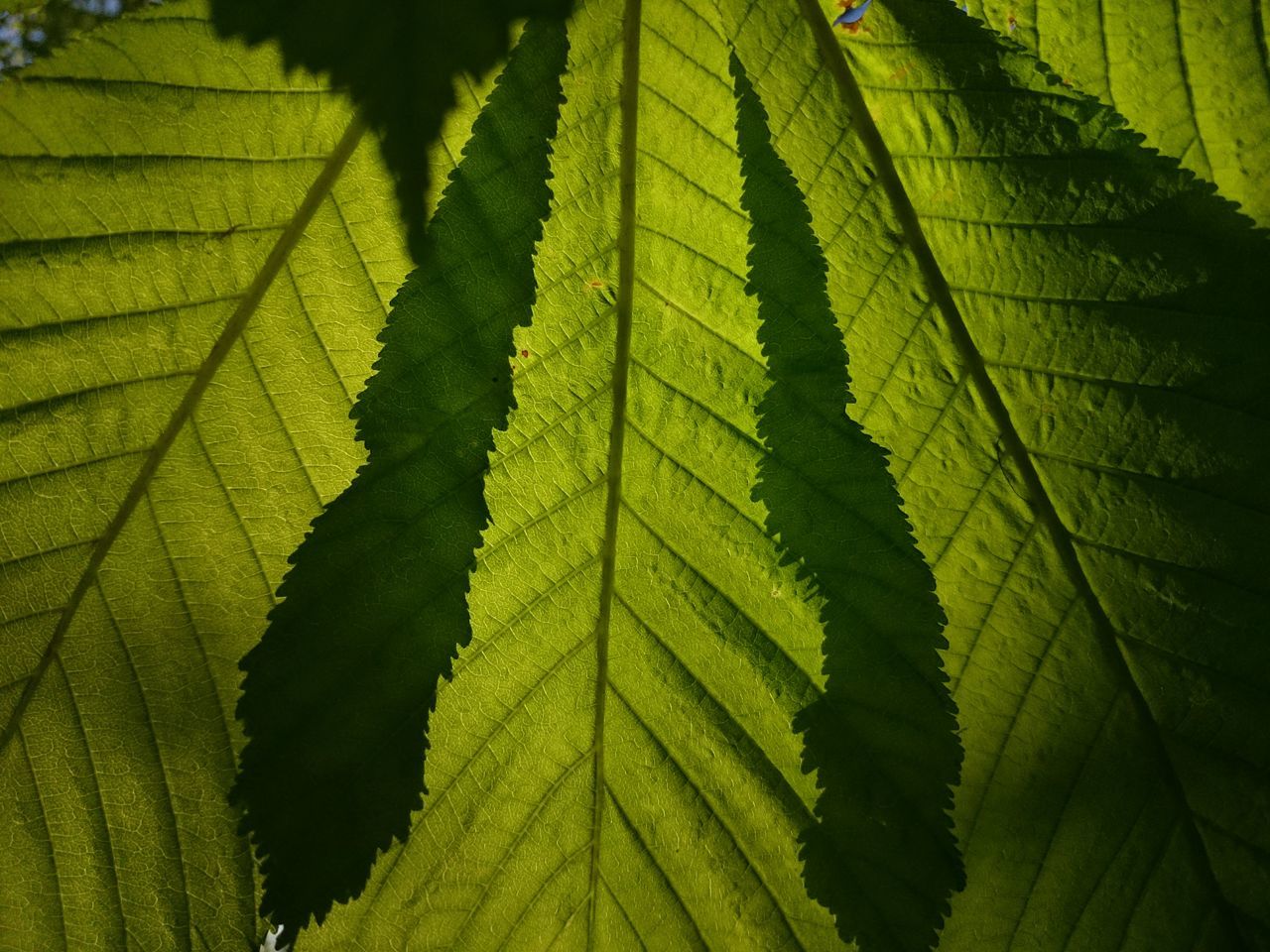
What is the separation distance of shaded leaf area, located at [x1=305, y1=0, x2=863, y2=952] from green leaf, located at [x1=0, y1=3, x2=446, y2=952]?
0.46ft

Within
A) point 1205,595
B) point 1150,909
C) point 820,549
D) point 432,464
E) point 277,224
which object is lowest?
point 1150,909

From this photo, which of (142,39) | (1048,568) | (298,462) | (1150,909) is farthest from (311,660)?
(1150,909)

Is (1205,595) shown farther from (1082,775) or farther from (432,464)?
(432,464)

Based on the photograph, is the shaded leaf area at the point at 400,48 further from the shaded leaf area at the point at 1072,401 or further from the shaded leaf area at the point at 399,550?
the shaded leaf area at the point at 1072,401

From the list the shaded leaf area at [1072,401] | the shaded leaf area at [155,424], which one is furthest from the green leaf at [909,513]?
the shaded leaf area at [155,424]

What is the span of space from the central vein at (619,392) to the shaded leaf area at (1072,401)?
0.27ft

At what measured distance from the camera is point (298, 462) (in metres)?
0.68

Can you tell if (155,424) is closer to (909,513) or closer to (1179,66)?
(909,513)

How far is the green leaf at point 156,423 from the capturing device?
0.60m

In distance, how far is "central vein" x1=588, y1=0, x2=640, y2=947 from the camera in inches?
25.5

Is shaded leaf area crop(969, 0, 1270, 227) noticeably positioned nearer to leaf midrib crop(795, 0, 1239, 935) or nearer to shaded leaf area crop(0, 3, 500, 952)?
leaf midrib crop(795, 0, 1239, 935)

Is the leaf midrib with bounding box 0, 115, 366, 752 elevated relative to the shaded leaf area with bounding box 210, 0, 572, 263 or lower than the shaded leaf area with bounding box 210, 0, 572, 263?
lower

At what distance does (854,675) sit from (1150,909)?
0.95 ft

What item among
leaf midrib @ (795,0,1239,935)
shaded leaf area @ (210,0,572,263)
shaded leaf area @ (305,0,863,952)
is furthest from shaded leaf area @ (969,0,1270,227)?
shaded leaf area @ (210,0,572,263)
